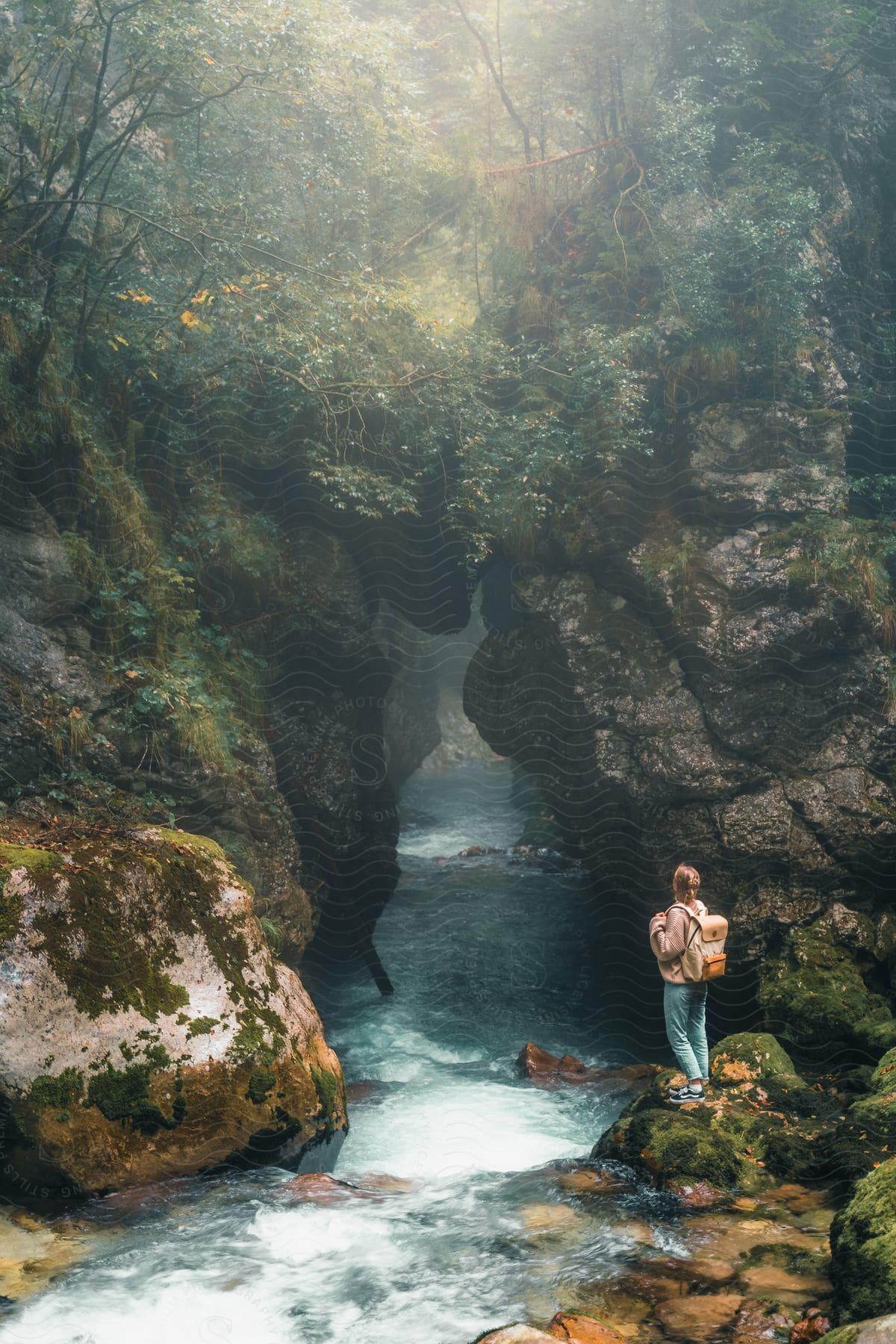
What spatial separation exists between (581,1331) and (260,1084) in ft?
9.67

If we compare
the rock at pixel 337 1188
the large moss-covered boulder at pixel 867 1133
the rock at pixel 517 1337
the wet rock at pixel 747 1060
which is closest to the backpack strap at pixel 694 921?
the wet rock at pixel 747 1060

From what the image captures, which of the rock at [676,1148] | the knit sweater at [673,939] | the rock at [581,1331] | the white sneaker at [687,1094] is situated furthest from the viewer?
the knit sweater at [673,939]

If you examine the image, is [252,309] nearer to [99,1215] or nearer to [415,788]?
[99,1215]

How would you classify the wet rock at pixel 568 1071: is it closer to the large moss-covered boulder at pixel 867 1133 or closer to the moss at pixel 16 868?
the large moss-covered boulder at pixel 867 1133

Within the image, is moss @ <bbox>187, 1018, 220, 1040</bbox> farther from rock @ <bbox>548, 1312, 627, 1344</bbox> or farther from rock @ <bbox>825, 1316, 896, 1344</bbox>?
rock @ <bbox>825, 1316, 896, 1344</bbox>

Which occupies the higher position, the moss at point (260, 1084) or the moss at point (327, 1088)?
the moss at point (260, 1084)

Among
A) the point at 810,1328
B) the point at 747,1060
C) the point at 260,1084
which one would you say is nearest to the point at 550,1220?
the point at 810,1328

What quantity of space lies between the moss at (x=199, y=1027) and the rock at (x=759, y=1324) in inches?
140

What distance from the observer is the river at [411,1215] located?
4.54 m

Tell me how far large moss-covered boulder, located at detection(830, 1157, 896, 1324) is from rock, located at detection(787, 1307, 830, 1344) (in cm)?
8

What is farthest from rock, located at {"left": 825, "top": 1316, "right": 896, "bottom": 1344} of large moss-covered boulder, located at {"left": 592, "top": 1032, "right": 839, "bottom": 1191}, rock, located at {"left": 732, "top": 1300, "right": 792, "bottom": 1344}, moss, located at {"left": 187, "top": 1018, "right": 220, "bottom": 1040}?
moss, located at {"left": 187, "top": 1018, "right": 220, "bottom": 1040}

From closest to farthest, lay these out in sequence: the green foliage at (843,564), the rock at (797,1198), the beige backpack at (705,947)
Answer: the rock at (797,1198) → the beige backpack at (705,947) → the green foliage at (843,564)

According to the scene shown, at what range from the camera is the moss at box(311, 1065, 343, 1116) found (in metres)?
6.79

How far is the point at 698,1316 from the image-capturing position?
415 centimetres
